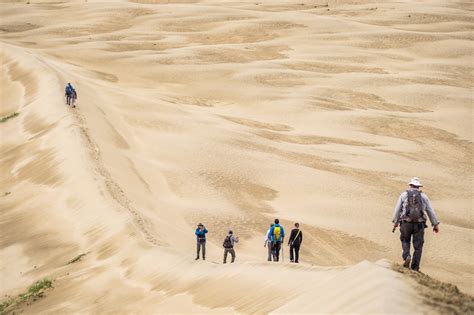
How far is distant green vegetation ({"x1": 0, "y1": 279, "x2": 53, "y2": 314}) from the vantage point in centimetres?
→ 1455


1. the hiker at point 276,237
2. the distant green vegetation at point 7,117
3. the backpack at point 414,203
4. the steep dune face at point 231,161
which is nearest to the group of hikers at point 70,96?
the steep dune face at point 231,161

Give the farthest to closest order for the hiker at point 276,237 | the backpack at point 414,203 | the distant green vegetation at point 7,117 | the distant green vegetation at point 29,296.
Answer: the distant green vegetation at point 7,117 → the hiker at point 276,237 → the distant green vegetation at point 29,296 → the backpack at point 414,203

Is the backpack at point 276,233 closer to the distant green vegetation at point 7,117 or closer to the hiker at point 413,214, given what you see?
the hiker at point 413,214

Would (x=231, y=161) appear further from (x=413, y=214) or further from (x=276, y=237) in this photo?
(x=413, y=214)

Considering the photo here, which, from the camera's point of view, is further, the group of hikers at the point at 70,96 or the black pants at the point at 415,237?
the group of hikers at the point at 70,96

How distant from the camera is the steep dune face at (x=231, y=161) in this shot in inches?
531

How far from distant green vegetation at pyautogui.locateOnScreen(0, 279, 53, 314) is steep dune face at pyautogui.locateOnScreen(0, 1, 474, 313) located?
1.27 feet

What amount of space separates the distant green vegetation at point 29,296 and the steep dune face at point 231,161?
387 mm

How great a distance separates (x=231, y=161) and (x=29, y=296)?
50.4 ft

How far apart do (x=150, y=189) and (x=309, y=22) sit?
50.5 metres

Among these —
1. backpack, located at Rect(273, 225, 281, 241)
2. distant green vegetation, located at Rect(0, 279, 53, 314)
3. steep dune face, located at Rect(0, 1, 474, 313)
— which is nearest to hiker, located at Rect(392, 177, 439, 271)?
steep dune face, located at Rect(0, 1, 474, 313)

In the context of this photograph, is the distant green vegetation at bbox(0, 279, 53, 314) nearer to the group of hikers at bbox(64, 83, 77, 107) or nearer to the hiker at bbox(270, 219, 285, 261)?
the hiker at bbox(270, 219, 285, 261)

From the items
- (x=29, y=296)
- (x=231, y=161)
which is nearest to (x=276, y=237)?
(x=29, y=296)

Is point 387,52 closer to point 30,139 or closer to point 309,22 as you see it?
point 309,22
